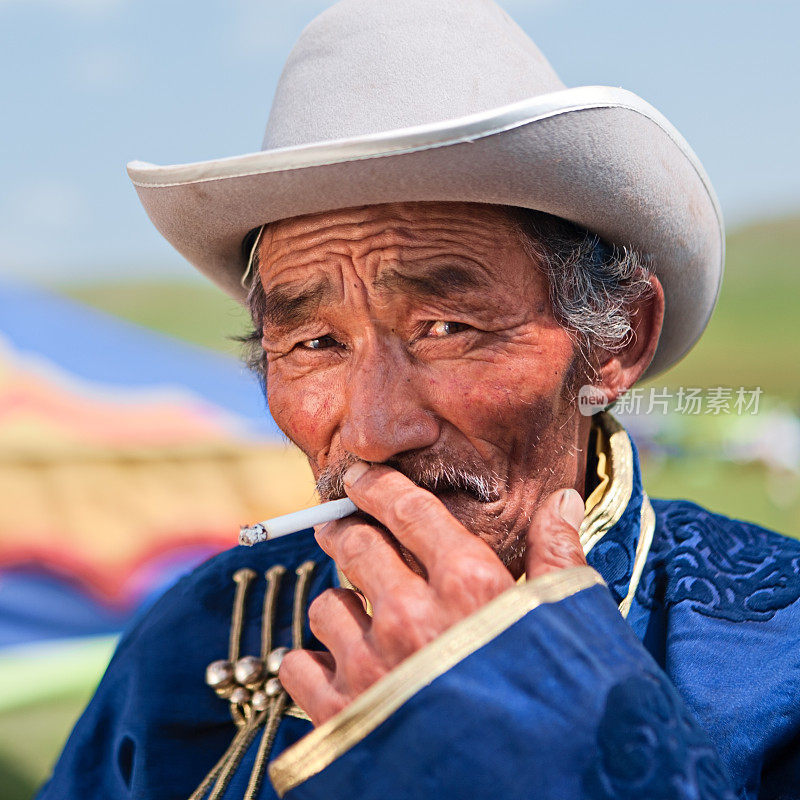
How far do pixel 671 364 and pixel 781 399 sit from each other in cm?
568

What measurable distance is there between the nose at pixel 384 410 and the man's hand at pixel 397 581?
93 mm

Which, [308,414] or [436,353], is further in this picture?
[308,414]

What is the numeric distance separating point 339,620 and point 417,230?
2.70 ft

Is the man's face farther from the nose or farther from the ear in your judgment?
the ear

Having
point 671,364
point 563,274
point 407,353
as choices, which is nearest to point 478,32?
point 563,274

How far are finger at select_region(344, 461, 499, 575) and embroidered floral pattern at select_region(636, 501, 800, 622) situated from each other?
2.42 feet

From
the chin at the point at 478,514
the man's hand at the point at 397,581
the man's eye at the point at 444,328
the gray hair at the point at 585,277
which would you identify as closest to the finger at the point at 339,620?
the man's hand at the point at 397,581

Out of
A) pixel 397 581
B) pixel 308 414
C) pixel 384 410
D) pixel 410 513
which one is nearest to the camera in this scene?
pixel 397 581

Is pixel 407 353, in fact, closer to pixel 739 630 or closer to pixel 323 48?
pixel 323 48

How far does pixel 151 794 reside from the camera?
2045mm

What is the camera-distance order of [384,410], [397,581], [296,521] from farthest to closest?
[384,410]
[296,521]
[397,581]

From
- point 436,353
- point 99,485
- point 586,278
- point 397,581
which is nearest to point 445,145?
point 436,353

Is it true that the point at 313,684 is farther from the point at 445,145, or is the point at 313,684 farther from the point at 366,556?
the point at 445,145

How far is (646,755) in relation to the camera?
1.16 m
